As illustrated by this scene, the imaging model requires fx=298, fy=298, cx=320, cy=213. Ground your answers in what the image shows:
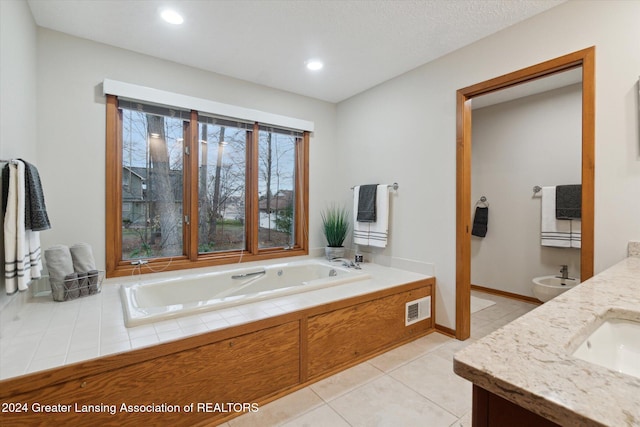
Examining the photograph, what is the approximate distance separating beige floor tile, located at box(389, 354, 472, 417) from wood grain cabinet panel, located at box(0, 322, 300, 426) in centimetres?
78

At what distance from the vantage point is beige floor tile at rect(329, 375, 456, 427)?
64.0 inches

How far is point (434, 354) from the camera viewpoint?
92.8 inches

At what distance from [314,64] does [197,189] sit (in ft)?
5.38

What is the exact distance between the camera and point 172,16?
2.09 metres

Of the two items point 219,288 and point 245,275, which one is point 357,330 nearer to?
point 245,275

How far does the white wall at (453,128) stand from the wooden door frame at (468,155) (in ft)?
0.12

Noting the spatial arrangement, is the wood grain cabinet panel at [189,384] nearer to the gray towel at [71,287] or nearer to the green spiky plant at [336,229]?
the gray towel at [71,287]

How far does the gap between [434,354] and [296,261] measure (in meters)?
1.70

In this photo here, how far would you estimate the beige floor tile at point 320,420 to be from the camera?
5.29ft

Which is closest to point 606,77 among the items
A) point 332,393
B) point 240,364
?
point 332,393

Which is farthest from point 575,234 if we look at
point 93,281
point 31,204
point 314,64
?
point 31,204

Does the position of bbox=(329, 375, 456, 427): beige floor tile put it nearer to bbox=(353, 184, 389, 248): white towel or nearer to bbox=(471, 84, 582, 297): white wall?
bbox=(353, 184, 389, 248): white towel

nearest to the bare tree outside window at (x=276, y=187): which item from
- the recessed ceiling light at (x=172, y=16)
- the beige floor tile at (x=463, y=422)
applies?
the recessed ceiling light at (x=172, y=16)

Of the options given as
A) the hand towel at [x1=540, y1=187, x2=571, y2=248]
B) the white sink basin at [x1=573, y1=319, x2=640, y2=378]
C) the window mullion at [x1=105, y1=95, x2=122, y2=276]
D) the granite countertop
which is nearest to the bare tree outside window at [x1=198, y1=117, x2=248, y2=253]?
the window mullion at [x1=105, y1=95, x2=122, y2=276]
